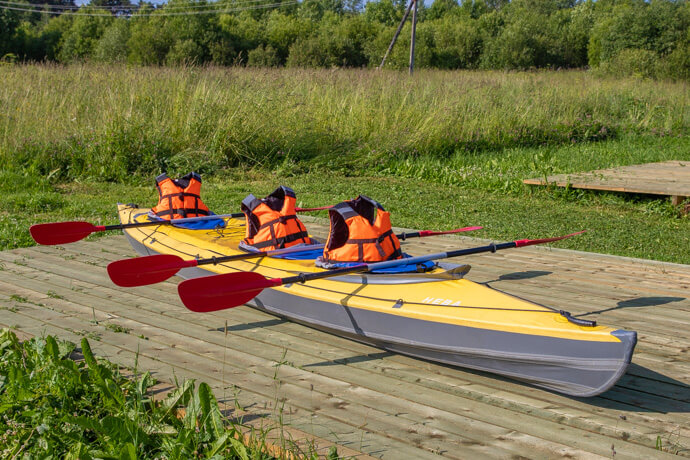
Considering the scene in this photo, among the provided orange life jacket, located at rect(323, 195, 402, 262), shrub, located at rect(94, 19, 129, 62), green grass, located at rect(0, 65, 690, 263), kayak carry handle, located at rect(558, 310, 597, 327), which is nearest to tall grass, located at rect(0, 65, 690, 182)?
green grass, located at rect(0, 65, 690, 263)

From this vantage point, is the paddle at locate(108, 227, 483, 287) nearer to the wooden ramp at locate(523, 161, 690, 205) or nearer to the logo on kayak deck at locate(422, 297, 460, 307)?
the logo on kayak deck at locate(422, 297, 460, 307)

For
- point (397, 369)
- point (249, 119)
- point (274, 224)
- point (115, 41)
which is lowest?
point (397, 369)

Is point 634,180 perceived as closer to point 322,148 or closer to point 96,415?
point 322,148

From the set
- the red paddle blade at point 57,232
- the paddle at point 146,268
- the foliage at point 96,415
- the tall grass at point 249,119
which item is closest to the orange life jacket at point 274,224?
the paddle at point 146,268

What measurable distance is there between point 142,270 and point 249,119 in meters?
7.75

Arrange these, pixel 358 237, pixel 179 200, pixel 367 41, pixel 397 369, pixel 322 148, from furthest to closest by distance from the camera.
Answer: pixel 367 41 < pixel 322 148 < pixel 179 200 < pixel 358 237 < pixel 397 369

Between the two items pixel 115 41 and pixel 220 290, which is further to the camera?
pixel 115 41

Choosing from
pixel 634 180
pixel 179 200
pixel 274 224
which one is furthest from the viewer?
pixel 634 180

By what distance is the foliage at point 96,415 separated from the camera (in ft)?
9.80

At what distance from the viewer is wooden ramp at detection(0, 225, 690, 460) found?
10.4 feet

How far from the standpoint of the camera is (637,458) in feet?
9.80

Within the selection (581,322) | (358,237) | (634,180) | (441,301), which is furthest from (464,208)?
(581,322)

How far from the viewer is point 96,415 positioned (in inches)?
131

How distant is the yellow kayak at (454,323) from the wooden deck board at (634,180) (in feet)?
18.4
